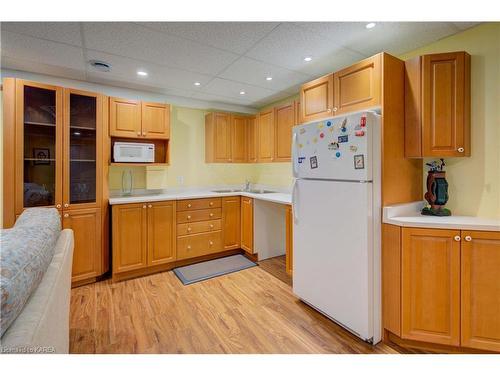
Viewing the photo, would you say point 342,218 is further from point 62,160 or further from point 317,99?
point 62,160

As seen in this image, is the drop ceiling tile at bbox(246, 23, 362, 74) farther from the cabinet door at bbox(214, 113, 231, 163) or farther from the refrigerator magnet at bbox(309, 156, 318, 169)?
the cabinet door at bbox(214, 113, 231, 163)

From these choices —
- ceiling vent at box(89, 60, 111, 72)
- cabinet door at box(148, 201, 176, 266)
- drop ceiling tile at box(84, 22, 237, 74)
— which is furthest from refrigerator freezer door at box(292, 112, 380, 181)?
ceiling vent at box(89, 60, 111, 72)

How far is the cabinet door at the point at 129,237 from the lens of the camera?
2.78m

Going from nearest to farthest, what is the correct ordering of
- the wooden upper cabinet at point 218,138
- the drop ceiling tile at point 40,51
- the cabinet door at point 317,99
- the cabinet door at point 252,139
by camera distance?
the drop ceiling tile at point 40,51, the cabinet door at point 317,99, the wooden upper cabinet at point 218,138, the cabinet door at point 252,139

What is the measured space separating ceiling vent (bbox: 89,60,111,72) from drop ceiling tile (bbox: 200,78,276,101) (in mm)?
1072

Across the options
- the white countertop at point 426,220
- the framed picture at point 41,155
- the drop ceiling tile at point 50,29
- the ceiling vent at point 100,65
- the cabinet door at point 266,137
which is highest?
the ceiling vent at point 100,65

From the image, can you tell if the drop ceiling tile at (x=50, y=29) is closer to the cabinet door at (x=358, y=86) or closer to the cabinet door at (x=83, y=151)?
the cabinet door at (x=83, y=151)

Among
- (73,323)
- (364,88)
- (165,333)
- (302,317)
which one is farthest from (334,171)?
(73,323)

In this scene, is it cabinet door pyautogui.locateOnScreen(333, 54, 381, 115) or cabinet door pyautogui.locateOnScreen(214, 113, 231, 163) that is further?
cabinet door pyautogui.locateOnScreen(214, 113, 231, 163)

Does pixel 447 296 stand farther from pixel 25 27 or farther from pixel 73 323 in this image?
pixel 25 27

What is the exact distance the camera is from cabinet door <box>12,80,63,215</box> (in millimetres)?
2373

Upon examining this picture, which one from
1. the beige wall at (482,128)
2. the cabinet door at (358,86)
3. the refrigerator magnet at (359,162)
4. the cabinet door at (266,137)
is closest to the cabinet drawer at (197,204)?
the cabinet door at (266,137)

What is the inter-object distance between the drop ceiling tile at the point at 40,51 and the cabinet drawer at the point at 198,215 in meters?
1.93
